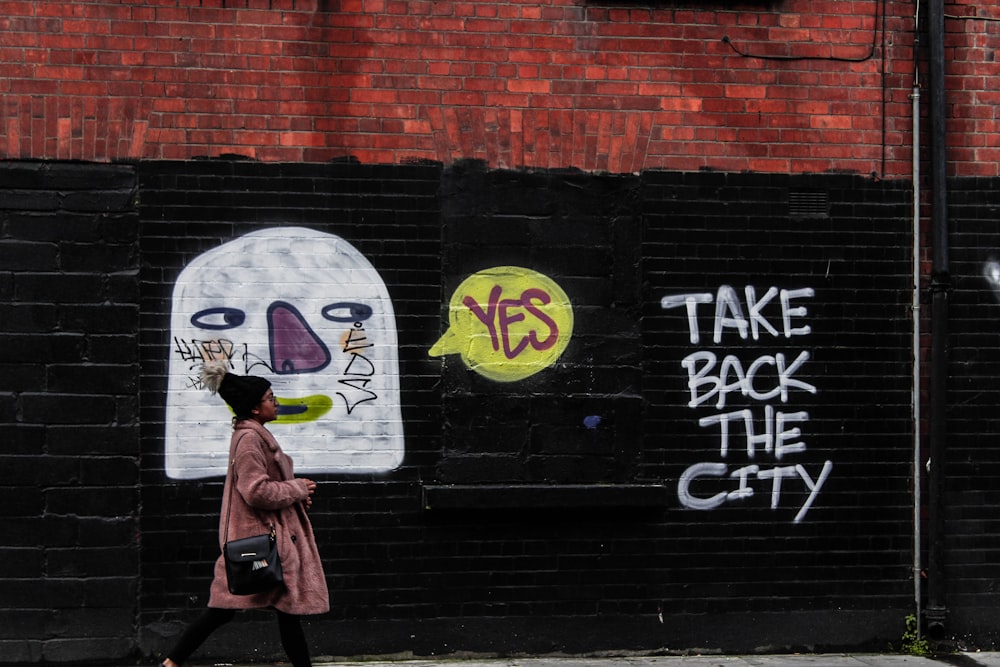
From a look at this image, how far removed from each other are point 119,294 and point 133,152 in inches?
32.8

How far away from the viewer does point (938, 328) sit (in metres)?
6.64

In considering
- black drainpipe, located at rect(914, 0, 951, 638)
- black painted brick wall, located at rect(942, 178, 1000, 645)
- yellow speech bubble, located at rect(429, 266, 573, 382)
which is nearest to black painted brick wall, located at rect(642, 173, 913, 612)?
black drainpipe, located at rect(914, 0, 951, 638)

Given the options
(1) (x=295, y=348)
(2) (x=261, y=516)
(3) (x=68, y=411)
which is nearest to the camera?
(2) (x=261, y=516)

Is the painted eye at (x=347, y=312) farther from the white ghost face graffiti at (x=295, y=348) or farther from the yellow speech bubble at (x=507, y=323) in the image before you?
the yellow speech bubble at (x=507, y=323)

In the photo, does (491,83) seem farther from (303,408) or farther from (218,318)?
(303,408)

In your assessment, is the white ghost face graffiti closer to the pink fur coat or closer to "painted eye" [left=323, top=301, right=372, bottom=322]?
"painted eye" [left=323, top=301, right=372, bottom=322]

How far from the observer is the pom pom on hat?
5191 millimetres

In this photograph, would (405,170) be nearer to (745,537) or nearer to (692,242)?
(692,242)

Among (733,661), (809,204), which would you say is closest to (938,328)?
(809,204)

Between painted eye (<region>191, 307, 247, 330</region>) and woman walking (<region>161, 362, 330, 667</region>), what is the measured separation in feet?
3.40

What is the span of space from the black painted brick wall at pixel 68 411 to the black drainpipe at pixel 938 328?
190 inches

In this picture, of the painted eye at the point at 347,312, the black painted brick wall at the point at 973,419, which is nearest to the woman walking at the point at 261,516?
the painted eye at the point at 347,312

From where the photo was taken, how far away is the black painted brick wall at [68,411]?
6.12m

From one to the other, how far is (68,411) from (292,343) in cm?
134
